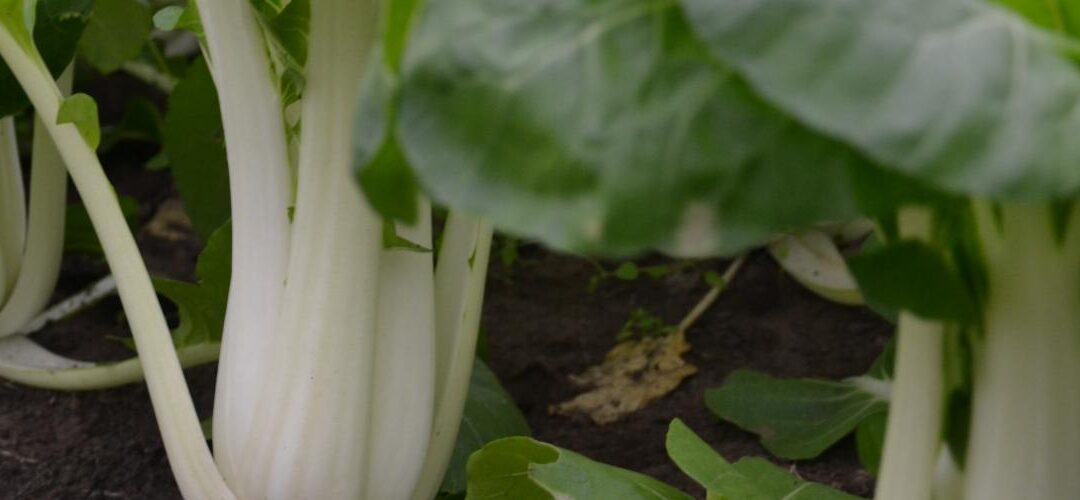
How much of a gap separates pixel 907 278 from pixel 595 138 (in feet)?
0.59

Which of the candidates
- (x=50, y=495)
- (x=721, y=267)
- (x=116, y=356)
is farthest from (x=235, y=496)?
(x=721, y=267)

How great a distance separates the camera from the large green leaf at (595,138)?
1.84 feet

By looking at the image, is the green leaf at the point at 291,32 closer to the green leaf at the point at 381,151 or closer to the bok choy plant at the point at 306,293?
the bok choy plant at the point at 306,293

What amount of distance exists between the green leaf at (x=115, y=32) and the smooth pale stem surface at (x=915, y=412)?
114cm

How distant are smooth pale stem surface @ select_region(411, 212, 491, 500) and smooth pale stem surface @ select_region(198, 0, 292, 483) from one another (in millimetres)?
130

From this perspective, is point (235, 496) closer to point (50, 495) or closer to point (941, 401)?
point (50, 495)

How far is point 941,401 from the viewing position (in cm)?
70

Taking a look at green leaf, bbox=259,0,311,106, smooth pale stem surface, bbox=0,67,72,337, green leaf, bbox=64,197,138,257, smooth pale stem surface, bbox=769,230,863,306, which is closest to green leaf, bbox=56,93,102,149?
green leaf, bbox=259,0,311,106

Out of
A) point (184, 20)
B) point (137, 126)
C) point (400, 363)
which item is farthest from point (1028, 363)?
point (137, 126)

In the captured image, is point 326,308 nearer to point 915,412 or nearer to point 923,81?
point 915,412

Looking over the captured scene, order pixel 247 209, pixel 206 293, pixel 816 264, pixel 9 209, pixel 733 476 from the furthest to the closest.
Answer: pixel 816 264 < pixel 9 209 < pixel 206 293 < pixel 247 209 < pixel 733 476

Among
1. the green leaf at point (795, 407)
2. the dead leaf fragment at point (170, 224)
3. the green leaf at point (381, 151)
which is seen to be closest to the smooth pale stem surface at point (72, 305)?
the dead leaf fragment at point (170, 224)

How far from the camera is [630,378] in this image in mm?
1421

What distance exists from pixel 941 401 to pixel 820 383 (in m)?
0.58
